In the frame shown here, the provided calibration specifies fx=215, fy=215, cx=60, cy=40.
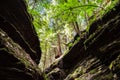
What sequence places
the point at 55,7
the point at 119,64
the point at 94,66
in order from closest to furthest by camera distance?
the point at 119,64
the point at 55,7
the point at 94,66

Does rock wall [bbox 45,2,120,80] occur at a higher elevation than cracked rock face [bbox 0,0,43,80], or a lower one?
lower

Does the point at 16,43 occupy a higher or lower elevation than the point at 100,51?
higher

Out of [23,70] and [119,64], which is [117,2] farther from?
[23,70]

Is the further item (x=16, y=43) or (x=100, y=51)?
(x=100, y=51)

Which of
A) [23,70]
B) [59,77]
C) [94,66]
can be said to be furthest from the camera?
[59,77]

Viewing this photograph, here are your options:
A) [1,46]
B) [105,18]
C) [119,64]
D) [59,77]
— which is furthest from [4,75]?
[59,77]

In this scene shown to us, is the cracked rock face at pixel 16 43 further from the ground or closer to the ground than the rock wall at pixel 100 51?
further from the ground

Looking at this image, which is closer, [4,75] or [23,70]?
[4,75]

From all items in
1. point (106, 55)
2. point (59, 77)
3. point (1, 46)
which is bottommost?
point (59, 77)

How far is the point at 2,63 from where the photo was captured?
8.55 metres

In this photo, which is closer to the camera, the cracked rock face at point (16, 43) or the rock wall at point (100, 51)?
the cracked rock face at point (16, 43)

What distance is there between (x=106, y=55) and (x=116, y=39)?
1147 mm

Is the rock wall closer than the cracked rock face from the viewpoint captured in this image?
No

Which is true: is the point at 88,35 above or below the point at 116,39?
below
